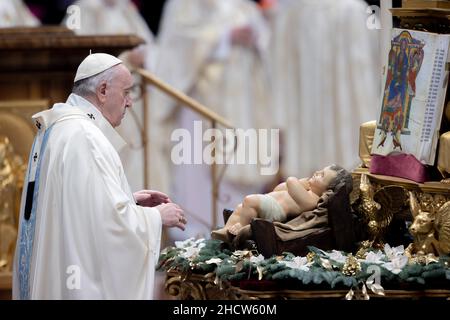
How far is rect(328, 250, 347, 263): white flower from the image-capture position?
708 cm

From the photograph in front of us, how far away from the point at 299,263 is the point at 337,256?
221 millimetres

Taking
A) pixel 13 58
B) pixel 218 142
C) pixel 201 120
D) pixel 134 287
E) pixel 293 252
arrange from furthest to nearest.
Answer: pixel 201 120 → pixel 218 142 → pixel 13 58 → pixel 293 252 → pixel 134 287

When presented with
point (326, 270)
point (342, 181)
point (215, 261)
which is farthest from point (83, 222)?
point (342, 181)

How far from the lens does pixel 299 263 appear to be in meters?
7.00

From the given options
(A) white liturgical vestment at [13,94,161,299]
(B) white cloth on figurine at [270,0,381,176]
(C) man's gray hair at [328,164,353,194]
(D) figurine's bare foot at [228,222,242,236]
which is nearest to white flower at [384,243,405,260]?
(C) man's gray hair at [328,164,353,194]

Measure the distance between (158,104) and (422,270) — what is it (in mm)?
7293

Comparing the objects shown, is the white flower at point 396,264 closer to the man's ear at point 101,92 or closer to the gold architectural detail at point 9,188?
the man's ear at point 101,92

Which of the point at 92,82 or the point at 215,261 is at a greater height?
the point at 92,82

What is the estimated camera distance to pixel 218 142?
1161cm

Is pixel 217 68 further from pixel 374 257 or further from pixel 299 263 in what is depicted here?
pixel 299 263

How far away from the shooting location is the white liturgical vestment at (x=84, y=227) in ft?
22.0

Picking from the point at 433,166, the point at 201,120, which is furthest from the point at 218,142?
the point at 433,166

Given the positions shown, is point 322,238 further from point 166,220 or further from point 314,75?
point 314,75

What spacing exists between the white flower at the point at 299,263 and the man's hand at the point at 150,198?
2.42 ft
